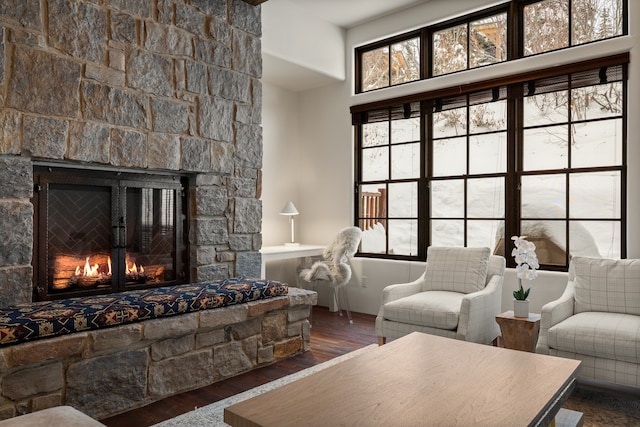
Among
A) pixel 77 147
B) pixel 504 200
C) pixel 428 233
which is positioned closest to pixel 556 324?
pixel 504 200

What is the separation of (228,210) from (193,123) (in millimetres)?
749

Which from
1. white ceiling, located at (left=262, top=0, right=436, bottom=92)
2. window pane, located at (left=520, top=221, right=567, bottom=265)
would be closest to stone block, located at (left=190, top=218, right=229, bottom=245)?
white ceiling, located at (left=262, top=0, right=436, bottom=92)

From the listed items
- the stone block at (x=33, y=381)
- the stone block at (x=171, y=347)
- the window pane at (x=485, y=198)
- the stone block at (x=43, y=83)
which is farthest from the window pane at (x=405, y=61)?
the stone block at (x=33, y=381)

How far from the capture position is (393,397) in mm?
1725

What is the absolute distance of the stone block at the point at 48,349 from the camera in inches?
85.9

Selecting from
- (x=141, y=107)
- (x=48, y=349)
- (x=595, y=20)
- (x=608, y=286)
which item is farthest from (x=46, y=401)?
(x=595, y=20)

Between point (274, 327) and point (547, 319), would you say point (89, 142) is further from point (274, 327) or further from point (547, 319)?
point (547, 319)

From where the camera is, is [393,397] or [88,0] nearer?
[393,397]

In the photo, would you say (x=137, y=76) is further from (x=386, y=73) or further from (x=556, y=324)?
(x=556, y=324)

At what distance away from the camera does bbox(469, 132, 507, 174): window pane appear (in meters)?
4.39

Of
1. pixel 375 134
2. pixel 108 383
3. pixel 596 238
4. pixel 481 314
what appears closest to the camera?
pixel 108 383

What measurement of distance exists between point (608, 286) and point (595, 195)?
40.3 inches

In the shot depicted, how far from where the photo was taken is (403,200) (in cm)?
506

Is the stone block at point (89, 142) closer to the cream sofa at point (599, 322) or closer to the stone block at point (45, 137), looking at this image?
the stone block at point (45, 137)
